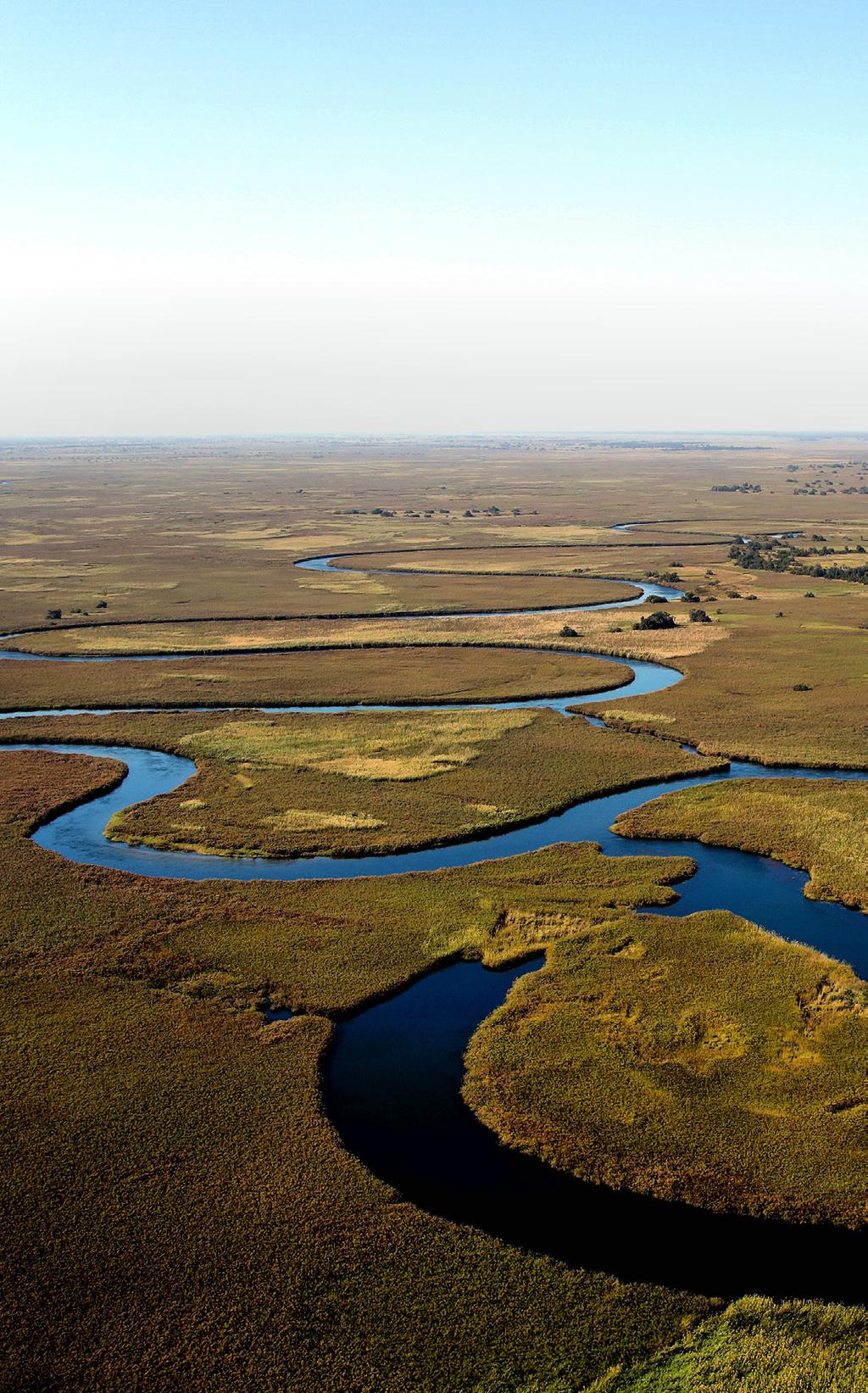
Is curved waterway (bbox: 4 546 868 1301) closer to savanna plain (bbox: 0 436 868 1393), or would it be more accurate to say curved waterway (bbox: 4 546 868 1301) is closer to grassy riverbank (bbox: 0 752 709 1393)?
savanna plain (bbox: 0 436 868 1393)

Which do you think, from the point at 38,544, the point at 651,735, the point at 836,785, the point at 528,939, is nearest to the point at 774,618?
the point at 651,735

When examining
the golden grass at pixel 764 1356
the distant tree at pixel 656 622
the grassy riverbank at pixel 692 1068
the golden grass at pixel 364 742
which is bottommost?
the golden grass at pixel 764 1356

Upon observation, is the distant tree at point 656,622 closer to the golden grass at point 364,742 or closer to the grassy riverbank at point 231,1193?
the golden grass at point 364,742

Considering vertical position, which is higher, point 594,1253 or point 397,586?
point 397,586

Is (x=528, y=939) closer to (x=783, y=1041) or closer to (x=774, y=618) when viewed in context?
(x=783, y=1041)

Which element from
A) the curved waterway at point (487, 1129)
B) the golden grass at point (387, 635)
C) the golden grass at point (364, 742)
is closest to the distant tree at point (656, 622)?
the golden grass at point (387, 635)

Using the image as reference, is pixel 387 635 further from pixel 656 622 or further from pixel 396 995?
pixel 396 995
